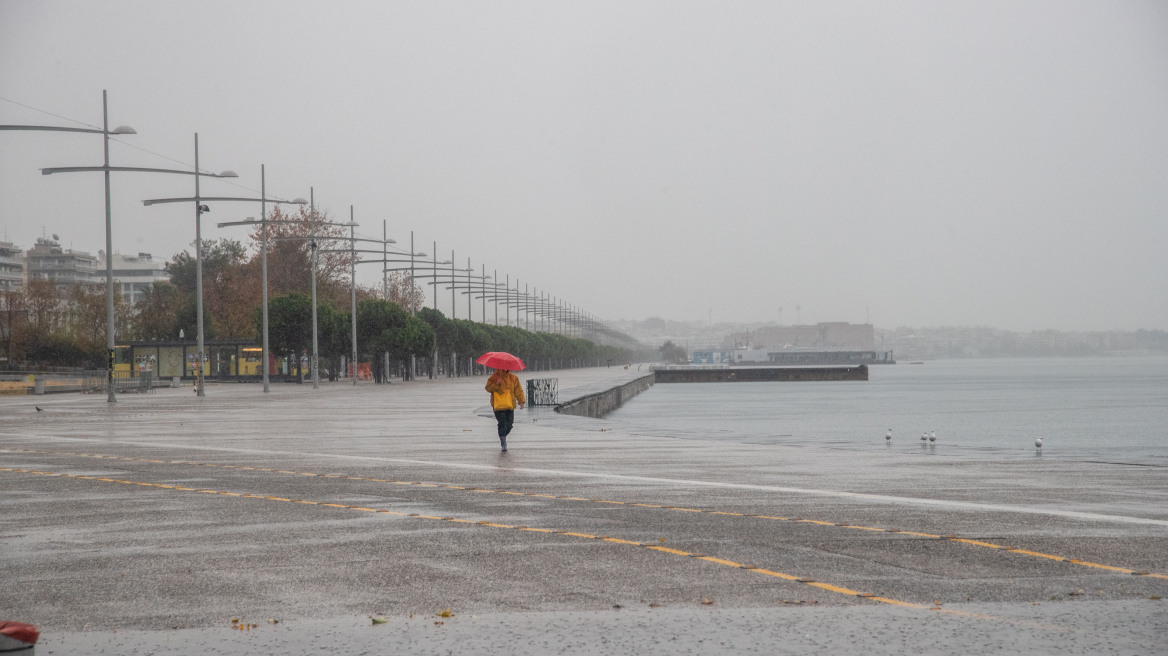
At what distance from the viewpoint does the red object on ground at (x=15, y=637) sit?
439cm

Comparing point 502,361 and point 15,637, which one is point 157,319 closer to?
point 502,361

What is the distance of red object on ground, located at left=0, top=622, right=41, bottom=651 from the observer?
439 cm

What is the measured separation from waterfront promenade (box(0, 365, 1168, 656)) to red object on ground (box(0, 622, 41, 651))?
2037 mm

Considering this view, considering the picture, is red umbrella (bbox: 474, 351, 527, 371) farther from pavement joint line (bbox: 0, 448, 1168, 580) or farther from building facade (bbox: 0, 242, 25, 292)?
building facade (bbox: 0, 242, 25, 292)

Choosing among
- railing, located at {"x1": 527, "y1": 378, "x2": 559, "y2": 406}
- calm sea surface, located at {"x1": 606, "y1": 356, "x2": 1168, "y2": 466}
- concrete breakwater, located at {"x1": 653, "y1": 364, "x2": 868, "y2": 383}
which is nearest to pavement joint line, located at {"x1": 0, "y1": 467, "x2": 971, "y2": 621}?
calm sea surface, located at {"x1": 606, "y1": 356, "x2": 1168, "y2": 466}

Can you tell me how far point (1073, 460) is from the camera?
1939cm

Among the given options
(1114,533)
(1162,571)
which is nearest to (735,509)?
(1114,533)

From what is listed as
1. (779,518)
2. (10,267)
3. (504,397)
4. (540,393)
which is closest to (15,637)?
(779,518)

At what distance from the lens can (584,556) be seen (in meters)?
9.27

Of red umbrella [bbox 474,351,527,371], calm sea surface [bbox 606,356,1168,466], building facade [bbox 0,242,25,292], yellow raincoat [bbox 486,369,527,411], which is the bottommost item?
calm sea surface [bbox 606,356,1168,466]

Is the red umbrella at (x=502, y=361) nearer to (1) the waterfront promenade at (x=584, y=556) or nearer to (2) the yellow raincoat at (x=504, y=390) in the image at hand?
(2) the yellow raincoat at (x=504, y=390)

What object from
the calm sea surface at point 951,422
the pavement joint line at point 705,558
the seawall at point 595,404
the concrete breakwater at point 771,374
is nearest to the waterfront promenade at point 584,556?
the pavement joint line at point 705,558

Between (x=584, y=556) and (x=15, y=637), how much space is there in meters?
5.32

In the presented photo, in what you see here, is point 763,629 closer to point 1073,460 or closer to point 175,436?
point 1073,460
